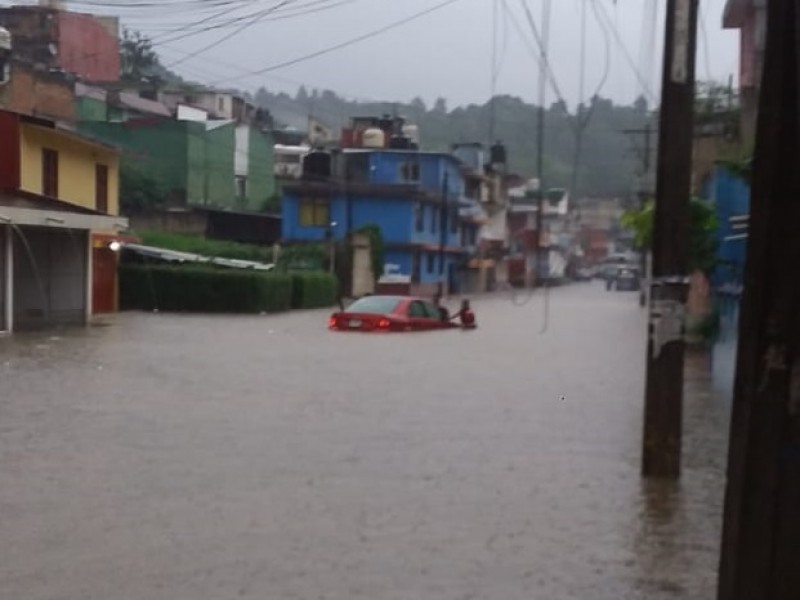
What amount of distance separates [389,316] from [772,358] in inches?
1267

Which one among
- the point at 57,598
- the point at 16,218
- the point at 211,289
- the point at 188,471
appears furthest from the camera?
the point at 211,289

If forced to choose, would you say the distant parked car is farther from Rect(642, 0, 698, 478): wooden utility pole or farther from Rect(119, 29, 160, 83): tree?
Rect(642, 0, 698, 478): wooden utility pole

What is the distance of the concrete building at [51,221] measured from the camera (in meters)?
35.8

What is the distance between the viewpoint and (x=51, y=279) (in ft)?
135

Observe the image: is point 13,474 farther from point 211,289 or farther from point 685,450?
point 211,289

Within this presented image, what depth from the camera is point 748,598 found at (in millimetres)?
5488

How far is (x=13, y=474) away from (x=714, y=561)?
21.0ft

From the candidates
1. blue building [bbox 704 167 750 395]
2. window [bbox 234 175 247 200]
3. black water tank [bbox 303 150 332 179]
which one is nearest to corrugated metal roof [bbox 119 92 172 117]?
window [bbox 234 175 247 200]

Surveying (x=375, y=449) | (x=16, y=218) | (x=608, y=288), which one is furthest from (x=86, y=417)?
(x=608, y=288)

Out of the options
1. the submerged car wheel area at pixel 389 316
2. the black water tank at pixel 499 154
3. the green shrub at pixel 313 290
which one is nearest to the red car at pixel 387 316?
the submerged car wheel area at pixel 389 316

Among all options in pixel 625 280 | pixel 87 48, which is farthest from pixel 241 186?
pixel 625 280

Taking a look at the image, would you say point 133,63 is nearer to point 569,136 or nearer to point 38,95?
point 38,95

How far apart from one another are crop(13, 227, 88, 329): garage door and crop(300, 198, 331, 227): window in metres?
33.0

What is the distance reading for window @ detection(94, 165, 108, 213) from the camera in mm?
44375
